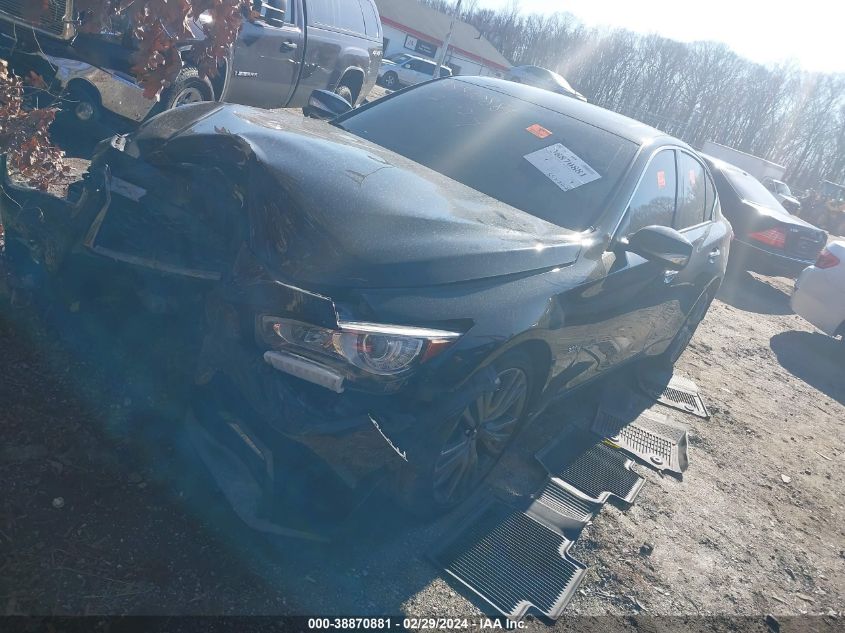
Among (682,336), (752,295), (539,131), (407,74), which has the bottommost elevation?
(407,74)

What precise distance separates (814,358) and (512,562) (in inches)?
264

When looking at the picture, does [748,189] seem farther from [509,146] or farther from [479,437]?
[479,437]

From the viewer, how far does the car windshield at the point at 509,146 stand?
362 cm

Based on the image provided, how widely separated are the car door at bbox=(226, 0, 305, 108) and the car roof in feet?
10.2

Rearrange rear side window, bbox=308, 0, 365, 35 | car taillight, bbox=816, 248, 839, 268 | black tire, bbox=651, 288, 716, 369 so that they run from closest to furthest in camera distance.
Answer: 1. black tire, bbox=651, 288, 716, 369
2. car taillight, bbox=816, 248, 839, 268
3. rear side window, bbox=308, 0, 365, 35

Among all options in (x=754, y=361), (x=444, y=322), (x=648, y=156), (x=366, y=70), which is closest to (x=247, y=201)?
(x=444, y=322)

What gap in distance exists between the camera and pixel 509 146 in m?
3.90

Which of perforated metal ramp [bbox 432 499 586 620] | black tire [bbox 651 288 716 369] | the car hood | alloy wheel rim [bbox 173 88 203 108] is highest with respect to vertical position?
the car hood

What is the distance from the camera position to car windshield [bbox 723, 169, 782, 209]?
1006cm

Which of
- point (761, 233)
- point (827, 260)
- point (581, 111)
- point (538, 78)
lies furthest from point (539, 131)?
point (538, 78)

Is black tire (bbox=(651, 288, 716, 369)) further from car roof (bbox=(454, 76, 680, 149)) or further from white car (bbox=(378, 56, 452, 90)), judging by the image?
white car (bbox=(378, 56, 452, 90))

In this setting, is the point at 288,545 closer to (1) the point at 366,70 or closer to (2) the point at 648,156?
(2) the point at 648,156

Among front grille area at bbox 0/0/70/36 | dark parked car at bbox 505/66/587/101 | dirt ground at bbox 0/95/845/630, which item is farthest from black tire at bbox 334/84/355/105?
dark parked car at bbox 505/66/587/101

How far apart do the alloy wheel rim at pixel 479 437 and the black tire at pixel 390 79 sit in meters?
28.5
